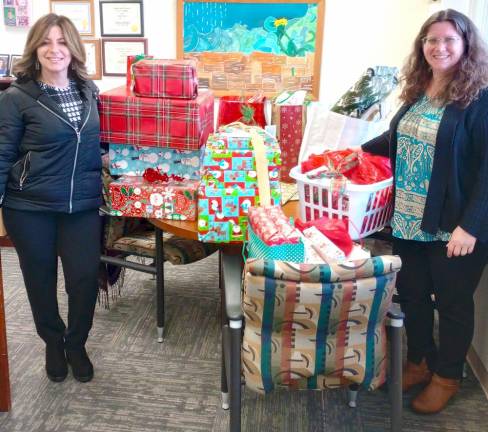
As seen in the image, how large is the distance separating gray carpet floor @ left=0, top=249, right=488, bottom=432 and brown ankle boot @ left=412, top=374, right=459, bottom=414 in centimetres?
4

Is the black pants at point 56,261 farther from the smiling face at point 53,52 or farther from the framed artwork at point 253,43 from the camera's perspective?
the framed artwork at point 253,43

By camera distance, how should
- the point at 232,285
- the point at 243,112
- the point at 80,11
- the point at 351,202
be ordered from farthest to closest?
the point at 80,11
the point at 243,112
the point at 351,202
the point at 232,285

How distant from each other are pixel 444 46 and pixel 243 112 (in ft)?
3.11

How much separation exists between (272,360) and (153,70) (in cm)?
121

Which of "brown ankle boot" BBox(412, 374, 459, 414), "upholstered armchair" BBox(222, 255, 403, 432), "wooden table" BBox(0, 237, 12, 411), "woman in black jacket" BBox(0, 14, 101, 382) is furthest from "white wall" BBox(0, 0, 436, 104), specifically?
"upholstered armchair" BBox(222, 255, 403, 432)

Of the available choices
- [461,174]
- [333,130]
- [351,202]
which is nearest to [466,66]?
[461,174]

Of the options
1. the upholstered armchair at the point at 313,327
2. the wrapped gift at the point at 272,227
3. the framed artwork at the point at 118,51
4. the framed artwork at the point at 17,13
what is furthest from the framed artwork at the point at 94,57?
the upholstered armchair at the point at 313,327

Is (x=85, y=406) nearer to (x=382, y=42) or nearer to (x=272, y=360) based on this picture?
(x=272, y=360)

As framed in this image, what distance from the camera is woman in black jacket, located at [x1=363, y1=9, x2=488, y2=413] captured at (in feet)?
5.52

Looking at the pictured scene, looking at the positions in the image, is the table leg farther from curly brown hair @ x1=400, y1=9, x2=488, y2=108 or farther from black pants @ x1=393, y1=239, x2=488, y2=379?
curly brown hair @ x1=400, y1=9, x2=488, y2=108

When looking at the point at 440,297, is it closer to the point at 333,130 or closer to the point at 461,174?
the point at 461,174

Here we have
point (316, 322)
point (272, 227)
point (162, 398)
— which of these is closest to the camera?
point (316, 322)

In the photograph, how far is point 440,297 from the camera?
1925 millimetres

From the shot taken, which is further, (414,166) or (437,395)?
(437,395)
